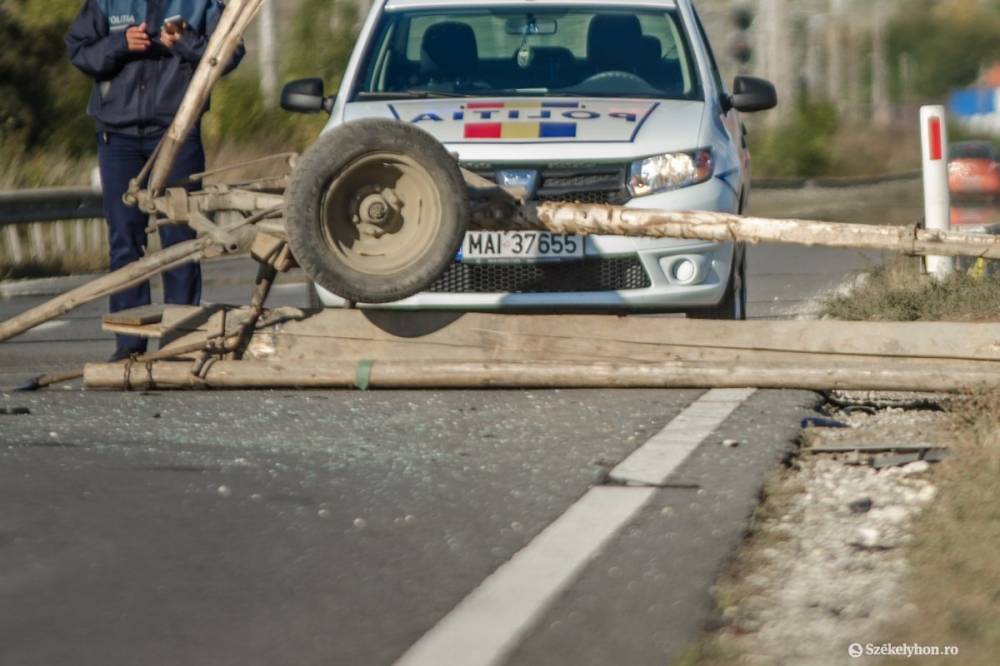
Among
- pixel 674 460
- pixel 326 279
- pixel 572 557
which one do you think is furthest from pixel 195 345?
pixel 572 557

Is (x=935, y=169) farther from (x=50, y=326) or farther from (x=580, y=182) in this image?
(x=50, y=326)

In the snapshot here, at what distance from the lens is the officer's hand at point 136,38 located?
27.7 feet

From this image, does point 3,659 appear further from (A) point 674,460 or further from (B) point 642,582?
(A) point 674,460

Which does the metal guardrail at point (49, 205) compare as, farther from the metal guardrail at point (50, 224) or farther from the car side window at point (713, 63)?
the car side window at point (713, 63)

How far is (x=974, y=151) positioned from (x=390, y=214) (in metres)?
27.6

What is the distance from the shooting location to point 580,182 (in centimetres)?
784

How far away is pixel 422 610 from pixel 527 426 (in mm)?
2303

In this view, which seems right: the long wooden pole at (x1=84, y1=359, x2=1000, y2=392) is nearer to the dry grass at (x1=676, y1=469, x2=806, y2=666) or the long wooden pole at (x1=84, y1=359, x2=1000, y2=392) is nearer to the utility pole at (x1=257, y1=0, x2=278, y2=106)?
the dry grass at (x1=676, y1=469, x2=806, y2=666)

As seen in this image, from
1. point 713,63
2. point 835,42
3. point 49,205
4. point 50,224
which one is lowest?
point 835,42

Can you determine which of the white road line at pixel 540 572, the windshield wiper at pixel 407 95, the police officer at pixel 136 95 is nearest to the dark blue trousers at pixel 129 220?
the police officer at pixel 136 95

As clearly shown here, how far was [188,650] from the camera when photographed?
3.92m

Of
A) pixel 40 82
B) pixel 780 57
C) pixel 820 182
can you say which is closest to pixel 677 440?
pixel 40 82

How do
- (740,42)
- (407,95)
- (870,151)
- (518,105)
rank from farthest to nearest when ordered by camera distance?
(870,151)
(740,42)
(407,95)
(518,105)

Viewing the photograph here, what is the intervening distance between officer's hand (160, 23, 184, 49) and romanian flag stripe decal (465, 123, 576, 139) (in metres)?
1.48
